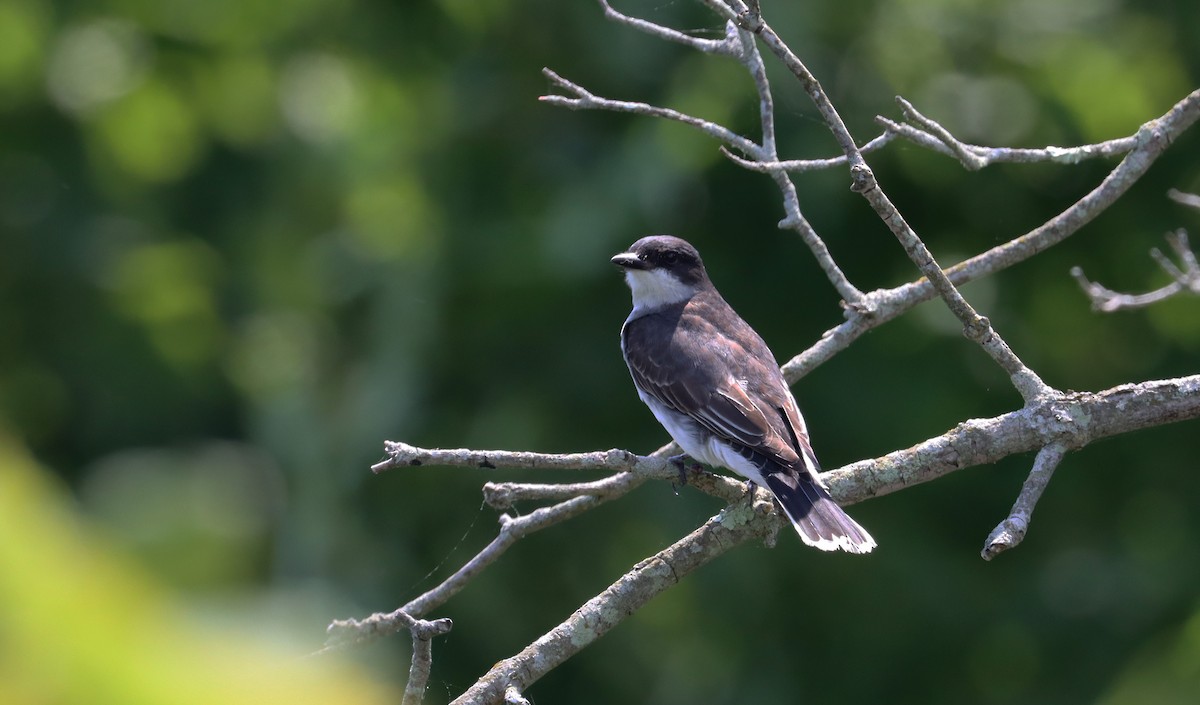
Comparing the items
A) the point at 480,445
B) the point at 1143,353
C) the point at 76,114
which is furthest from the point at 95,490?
the point at 76,114

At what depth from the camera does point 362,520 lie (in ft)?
25.1

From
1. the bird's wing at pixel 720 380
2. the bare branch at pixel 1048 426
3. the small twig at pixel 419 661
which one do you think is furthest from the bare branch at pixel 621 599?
the bird's wing at pixel 720 380

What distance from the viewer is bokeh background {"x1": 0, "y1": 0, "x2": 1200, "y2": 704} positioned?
24.8ft

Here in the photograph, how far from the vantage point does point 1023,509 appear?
3.04m

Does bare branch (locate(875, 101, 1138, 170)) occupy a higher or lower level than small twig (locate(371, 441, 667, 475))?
higher

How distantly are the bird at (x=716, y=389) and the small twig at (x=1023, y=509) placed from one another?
26.1 inches

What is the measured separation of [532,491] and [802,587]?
509 centimetres

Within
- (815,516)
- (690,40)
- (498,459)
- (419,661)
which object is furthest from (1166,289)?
(419,661)

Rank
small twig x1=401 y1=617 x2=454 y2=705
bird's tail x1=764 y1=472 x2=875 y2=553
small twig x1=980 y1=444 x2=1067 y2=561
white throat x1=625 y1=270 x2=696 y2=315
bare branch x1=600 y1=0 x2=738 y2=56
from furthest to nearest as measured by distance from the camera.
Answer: white throat x1=625 y1=270 x2=696 y2=315, bird's tail x1=764 y1=472 x2=875 y2=553, bare branch x1=600 y1=0 x2=738 y2=56, small twig x1=401 y1=617 x2=454 y2=705, small twig x1=980 y1=444 x2=1067 y2=561

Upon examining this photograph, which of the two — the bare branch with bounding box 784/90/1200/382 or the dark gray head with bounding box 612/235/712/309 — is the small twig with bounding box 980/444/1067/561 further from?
the dark gray head with bounding box 612/235/712/309

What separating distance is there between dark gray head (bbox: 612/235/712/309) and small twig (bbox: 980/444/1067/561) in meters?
2.67

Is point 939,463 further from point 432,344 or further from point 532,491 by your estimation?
point 432,344

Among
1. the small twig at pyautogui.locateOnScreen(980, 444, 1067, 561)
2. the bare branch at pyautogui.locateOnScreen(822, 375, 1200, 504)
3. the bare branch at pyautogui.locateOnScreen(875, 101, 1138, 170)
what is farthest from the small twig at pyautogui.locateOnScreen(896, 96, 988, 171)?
the small twig at pyautogui.locateOnScreen(980, 444, 1067, 561)

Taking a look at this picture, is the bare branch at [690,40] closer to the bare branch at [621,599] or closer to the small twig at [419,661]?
the bare branch at [621,599]
